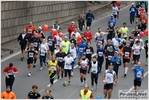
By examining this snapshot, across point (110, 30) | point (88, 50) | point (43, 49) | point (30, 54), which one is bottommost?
point (30, 54)

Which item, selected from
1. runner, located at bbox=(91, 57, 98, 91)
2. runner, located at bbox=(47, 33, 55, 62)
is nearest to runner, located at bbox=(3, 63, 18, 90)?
runner, located at bbox=(91, 57, 98, 91)

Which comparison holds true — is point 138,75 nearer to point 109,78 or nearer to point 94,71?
point 109,78

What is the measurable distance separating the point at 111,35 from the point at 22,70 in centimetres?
624

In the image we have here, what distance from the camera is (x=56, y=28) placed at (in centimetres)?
2925

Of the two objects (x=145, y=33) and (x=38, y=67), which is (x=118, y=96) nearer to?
(x=38, y=67)

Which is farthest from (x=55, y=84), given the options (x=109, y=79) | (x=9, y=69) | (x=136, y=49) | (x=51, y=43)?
(x=136, y=49)

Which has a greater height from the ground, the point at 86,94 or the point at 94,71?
the point at 94,71

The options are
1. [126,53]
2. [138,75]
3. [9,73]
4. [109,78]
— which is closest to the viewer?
[109,78]

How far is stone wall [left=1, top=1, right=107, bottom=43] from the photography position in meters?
31.0

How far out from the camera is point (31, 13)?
33312 millimetres

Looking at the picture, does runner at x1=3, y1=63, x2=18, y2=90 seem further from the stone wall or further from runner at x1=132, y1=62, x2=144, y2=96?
the stone wall

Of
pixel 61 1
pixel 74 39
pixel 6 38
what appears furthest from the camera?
pixel 61 1

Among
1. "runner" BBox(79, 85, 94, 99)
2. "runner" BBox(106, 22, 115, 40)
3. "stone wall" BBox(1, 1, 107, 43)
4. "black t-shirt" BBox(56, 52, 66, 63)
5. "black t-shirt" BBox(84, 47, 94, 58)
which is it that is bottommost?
"runner" BBox(79, 85, 94, 99)

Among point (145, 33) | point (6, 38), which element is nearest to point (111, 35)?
point (145, 33)
